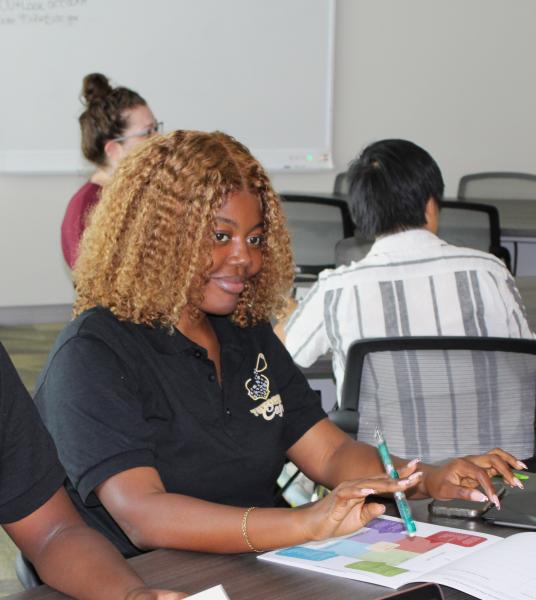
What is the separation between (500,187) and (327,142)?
4.96 feet

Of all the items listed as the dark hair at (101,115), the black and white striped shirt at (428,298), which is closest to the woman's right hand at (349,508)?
the black and white striped shirt at (428,298)

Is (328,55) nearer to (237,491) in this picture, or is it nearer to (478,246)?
(478,246)

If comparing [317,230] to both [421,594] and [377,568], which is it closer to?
[377,568]

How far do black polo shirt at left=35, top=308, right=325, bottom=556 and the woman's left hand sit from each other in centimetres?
28

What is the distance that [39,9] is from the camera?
21.1 feet

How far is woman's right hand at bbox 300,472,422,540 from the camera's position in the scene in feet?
4.41

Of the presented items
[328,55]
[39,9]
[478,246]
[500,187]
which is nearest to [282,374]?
[478,246]

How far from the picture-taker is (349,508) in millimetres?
1366

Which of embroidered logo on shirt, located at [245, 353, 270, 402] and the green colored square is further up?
embroidered logo on shirt, located at [245, 353, 270, 402]

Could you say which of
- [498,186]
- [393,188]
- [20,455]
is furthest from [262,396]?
[498,186]

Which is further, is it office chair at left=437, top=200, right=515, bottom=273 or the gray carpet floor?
the gray carpet floor

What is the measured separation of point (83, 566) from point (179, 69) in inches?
A: 228

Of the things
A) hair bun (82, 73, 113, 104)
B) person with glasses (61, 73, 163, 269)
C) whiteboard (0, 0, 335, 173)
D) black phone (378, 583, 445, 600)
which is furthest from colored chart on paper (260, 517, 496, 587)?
whiteboard (0, 0, 335, 173)

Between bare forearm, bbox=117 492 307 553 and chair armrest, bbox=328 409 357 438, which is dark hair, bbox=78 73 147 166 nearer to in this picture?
chair armrest, bbox=328 409 357 438
